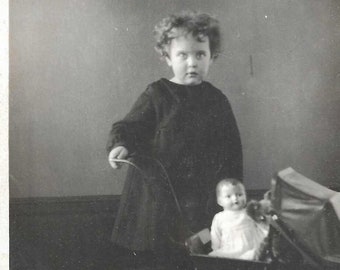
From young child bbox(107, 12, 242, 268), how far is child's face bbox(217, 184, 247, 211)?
1.4 inches

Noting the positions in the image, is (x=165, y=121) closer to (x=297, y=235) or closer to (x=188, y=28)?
(x=188, y=28)

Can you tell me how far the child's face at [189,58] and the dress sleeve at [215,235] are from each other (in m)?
0.46

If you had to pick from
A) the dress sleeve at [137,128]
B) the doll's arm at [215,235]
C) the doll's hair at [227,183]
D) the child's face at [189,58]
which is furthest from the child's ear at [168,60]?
the doll's arm at [215,235]

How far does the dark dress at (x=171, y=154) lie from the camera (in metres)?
1.42

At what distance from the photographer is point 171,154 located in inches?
56.1

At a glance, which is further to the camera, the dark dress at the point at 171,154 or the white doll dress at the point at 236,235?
the dark dress at the point at 171,154

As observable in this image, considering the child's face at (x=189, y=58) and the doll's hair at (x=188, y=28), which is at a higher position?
the doll's hair at (x=188, y=28)

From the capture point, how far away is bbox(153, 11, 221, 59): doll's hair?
1422 millimetres

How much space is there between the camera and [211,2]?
1.44 meters

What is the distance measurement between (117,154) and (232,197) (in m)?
0.40

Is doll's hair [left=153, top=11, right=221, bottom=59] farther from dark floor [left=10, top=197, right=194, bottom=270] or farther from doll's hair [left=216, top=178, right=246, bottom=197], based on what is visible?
dark floor [left=10, top=197, right=194, bottom=270]

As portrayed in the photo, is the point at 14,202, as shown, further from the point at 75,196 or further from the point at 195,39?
the point at 195,39

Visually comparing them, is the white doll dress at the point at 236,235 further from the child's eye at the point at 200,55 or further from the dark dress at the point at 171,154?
the child's eye at the point at 200,55
